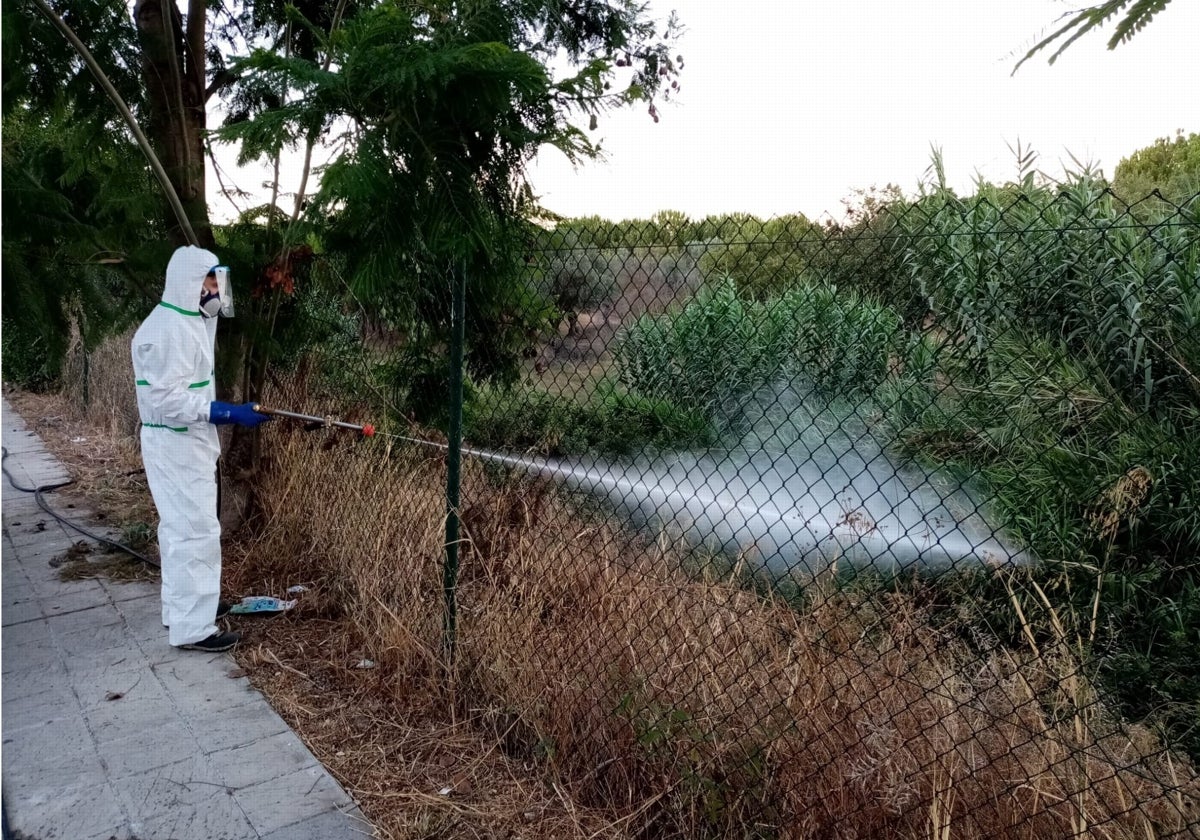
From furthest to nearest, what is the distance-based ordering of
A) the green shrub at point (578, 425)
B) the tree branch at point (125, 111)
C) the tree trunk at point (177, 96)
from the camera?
1. the tree trunk at point (177, 96)
2. the green shrub at point (578, 425)
3. the tree branch at point (125, 111)

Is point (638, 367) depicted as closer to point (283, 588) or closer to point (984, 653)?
point (984, 653)

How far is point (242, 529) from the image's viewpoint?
17.5 feet

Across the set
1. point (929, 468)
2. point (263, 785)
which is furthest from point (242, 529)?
point (929, 468)

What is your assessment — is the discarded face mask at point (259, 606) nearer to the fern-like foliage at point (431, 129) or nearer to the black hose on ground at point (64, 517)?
the black hose on ground at point (64, 517)

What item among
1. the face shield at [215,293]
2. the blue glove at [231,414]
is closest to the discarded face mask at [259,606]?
the blue glove at [231,414]

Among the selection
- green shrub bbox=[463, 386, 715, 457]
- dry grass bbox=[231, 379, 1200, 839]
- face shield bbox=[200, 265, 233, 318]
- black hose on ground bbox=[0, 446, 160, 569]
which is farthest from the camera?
black hose on ground bbox=[0, 446, 160, 569]

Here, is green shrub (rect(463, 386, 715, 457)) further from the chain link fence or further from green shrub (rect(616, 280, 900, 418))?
green shrub (rect(616, 280, 900, 418))

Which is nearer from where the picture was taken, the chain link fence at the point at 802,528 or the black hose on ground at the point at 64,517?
the chain link fence at the point at 802,528

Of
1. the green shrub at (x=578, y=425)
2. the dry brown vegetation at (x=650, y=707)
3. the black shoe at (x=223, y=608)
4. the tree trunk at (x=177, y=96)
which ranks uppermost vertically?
the tree trunk at (x=177, y=96)

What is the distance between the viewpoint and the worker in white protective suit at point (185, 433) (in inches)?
152

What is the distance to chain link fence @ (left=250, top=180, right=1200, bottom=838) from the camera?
243 cm

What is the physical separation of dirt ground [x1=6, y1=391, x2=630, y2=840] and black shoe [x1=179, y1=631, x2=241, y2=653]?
2.3 inches

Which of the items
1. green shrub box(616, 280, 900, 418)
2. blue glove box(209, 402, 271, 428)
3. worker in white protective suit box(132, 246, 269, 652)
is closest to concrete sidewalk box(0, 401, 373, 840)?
worker in white protective suit box(132, 246, 269, 652)

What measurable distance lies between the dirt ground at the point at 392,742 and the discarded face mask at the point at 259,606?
4 centimetres
